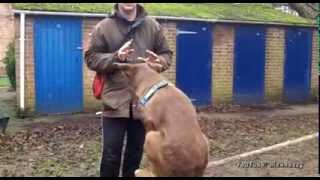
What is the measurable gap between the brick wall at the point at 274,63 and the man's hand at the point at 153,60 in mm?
11275

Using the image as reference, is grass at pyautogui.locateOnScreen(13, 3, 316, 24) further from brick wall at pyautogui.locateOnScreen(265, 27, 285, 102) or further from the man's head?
the man's head

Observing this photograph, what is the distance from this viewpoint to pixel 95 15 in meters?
12.5

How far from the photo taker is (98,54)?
455 cm

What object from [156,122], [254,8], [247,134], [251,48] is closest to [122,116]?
[156,122]

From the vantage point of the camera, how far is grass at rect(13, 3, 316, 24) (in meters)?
12.3

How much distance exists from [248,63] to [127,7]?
1073cm

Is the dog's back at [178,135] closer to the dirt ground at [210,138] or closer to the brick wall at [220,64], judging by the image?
the dirt ground at [210,138]

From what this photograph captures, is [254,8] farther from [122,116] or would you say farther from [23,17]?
[122,116]

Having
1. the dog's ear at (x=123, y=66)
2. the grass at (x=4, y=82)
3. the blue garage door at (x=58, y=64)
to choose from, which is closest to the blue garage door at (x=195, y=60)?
the blue garage door at (x=58, y=64)

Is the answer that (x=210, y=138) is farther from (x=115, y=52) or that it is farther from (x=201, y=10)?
(x=201, y=10)

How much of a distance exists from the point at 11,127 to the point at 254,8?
882cm

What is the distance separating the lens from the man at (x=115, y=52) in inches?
181

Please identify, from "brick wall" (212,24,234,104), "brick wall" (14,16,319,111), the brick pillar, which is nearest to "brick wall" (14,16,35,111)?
"brick wall" (14,16,319,111)

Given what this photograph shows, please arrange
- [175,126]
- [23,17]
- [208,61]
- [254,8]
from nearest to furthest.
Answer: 1. [175,126]
2. [23,17]
3. [208,61]
4. [254,8]
